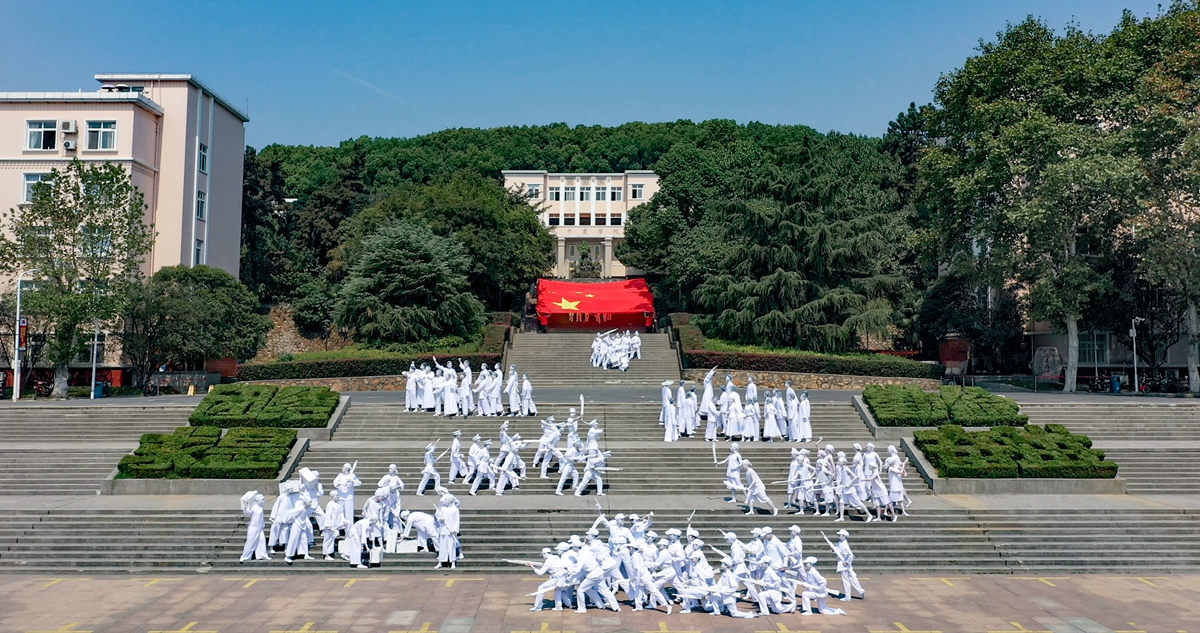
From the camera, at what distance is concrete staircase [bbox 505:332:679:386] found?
→ 109 feet

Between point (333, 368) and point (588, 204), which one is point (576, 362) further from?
point (588, 204)

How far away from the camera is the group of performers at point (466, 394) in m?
24.0

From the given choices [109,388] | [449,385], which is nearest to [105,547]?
[449,385]

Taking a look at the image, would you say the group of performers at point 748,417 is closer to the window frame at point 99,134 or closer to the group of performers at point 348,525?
the group of performers at point 348,525

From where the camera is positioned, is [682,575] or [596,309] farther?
[596,309]

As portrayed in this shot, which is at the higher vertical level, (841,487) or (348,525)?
(841,487)

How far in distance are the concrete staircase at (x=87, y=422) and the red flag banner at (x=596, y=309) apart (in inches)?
944

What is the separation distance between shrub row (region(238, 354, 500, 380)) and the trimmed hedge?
18.8 m

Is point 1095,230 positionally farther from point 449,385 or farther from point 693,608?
point 693,608

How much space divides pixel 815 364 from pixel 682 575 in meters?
22.8

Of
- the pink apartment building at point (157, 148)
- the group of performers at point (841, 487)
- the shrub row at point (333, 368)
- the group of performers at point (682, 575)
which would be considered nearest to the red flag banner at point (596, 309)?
the shrub row at point (333, 368)

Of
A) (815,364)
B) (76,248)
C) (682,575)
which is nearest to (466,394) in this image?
(682,575)

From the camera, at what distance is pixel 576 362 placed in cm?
3541

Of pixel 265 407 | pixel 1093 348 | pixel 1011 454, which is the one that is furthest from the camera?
pixel 1093 348
